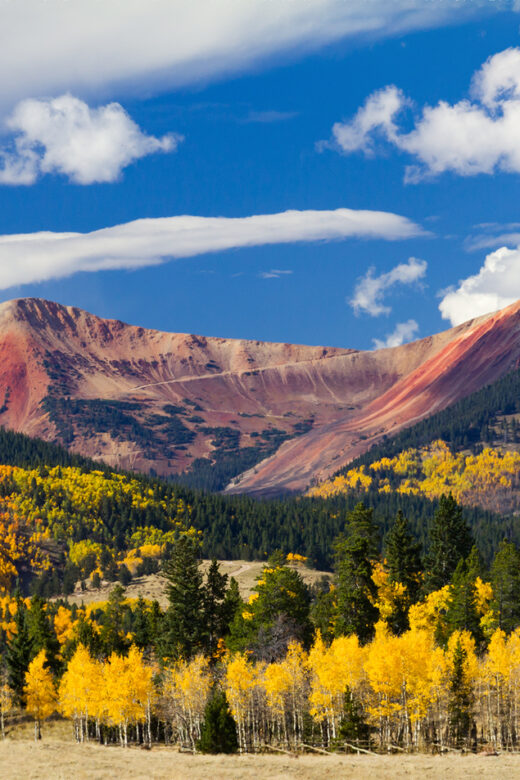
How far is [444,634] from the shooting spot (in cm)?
9381

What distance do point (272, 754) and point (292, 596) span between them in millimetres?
21310

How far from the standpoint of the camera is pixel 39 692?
337 ft

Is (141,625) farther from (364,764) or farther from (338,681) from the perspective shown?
(364,764)

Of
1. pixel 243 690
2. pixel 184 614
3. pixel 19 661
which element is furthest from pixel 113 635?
pixel 243 690

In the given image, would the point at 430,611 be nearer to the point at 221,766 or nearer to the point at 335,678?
the point at 335,678

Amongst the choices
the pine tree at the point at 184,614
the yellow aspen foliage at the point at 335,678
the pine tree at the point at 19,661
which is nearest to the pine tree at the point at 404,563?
A: the yellow aspen foliage at the point at 335,678

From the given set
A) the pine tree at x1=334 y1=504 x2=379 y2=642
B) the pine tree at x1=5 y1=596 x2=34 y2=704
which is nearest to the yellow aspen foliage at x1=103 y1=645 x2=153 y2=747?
the pine tree at x1=334 y1=504 x2=379 y2=642

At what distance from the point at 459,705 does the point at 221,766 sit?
27.4 meters

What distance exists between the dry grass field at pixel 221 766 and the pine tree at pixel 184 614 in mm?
24361

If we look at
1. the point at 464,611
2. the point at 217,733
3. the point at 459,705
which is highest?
the point at 464,611

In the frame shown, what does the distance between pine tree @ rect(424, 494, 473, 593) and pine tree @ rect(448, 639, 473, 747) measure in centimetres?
3023

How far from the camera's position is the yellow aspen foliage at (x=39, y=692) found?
10238 centimetres

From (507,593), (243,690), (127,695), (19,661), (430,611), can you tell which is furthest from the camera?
(19,661)

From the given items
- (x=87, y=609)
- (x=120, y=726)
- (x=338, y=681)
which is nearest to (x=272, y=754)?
(x=338, y=681)
